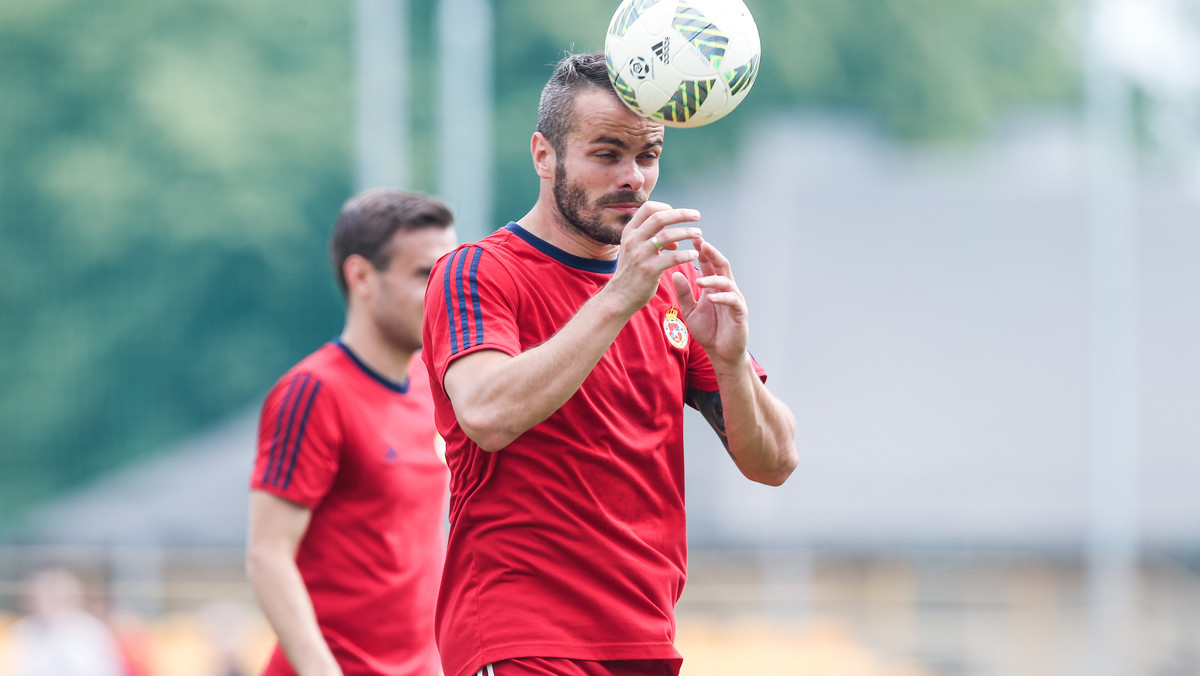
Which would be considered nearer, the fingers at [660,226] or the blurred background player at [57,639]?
the fingers at [660,226]

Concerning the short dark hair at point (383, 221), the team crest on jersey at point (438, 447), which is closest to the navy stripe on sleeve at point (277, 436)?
the short dark hair at point (383, 221)

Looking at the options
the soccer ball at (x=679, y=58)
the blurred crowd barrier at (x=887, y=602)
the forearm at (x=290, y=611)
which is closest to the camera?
the soccer ball at (x=679, y=58)

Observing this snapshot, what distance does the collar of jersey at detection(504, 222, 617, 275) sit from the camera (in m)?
3.49

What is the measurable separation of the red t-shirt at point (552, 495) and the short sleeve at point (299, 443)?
3.81 ft

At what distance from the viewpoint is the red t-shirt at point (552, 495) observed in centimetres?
329

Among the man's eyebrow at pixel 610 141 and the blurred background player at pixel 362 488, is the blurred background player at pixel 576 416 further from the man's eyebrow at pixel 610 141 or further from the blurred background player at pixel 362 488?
the blurred background player at pixel 362 488

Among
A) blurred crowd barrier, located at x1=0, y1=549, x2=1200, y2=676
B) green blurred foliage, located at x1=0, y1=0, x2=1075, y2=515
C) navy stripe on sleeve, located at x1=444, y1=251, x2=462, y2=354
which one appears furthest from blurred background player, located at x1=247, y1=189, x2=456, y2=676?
green blurred foliage, located at x1=0, y1=0, x2=1075, y2=515

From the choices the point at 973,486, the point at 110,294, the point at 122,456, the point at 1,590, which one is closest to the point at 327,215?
the point at 110,294

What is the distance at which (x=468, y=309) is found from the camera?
3.27m

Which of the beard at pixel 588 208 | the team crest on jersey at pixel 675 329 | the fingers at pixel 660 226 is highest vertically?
the beard at pixel 588 208

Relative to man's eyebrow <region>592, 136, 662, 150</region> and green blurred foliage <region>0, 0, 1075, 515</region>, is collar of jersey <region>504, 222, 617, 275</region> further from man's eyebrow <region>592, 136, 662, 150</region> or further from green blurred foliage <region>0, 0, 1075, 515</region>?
green blurred foliage <region>0, 0, 1075, 515</region>

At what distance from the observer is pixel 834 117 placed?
31.9 m

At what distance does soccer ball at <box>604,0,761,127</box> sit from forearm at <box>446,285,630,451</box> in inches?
22.5

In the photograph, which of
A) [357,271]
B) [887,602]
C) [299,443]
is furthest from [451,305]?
[887,602]
